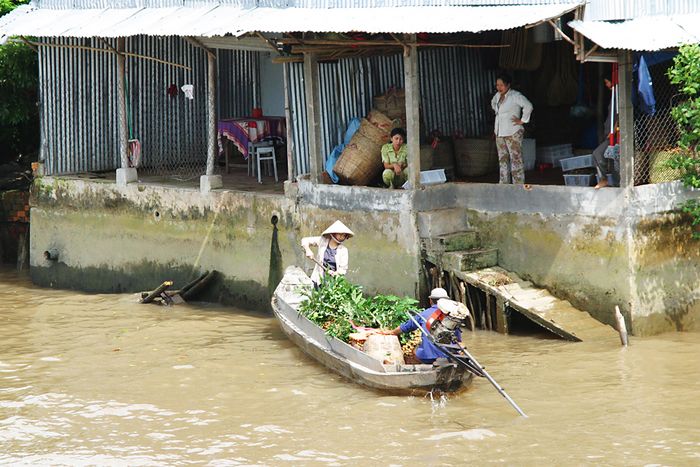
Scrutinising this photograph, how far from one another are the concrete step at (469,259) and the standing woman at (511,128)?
992 millimetres

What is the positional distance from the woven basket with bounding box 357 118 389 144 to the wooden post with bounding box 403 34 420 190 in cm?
79

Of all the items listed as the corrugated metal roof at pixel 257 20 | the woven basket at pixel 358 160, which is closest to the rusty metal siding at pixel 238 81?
the corrugated metal roof at pixel 257 20

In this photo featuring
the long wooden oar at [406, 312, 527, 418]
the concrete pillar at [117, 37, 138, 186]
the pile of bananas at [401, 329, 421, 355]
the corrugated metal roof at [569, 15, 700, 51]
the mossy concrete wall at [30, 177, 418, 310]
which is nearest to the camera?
the long wooden oar at [406, 312, 527, 418]

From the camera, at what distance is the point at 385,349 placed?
469 inches

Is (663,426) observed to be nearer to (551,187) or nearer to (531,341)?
(531,341)

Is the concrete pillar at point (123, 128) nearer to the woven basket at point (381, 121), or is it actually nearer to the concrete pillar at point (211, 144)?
the concrete pillar at point (211, 144)

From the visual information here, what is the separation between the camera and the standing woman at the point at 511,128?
14.6 meters

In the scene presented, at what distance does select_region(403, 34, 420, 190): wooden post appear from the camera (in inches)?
551

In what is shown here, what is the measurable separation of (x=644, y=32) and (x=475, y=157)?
3.76 m

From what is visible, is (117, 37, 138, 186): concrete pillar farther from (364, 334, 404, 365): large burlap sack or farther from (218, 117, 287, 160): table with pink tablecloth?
(364, 334, 404, 365): large burlap sack

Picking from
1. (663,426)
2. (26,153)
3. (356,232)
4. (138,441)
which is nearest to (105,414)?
(138,441)

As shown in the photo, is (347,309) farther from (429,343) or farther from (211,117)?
(211,117)

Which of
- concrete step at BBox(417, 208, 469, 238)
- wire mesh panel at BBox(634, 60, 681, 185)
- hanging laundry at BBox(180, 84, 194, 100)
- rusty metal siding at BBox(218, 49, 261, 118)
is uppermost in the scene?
rusty metal siding at BBox(218, 49, 261, 118)

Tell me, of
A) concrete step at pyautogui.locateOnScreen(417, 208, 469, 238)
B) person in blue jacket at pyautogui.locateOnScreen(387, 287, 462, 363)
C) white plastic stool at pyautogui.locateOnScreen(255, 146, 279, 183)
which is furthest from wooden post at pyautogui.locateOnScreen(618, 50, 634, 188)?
white plastic stool at pyautogui.locateOnScreen(255, 146, 279, 183)
